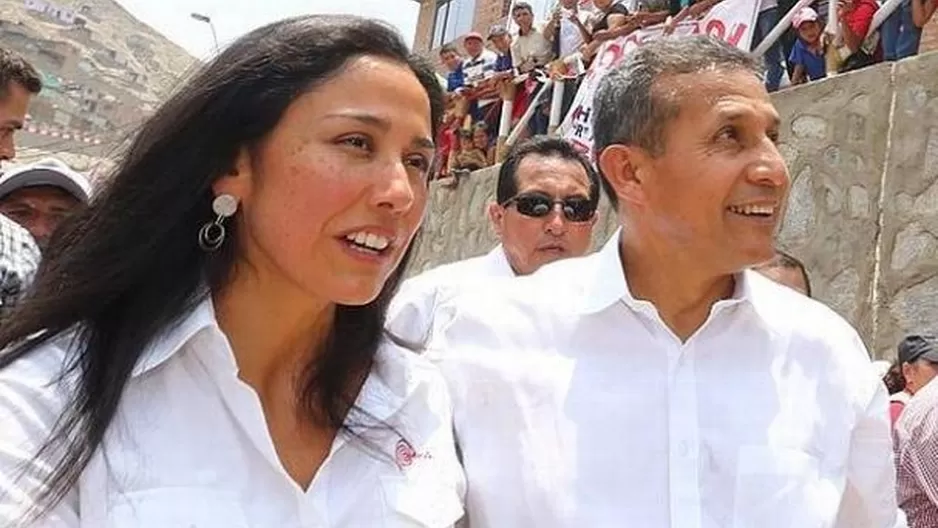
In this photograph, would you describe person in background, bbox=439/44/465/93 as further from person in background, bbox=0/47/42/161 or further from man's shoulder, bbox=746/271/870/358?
man's shoulder, bbox=746/271/870/358

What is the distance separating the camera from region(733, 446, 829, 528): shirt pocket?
73.8 inches

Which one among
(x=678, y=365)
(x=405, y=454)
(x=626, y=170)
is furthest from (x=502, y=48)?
(x=405, y=454)

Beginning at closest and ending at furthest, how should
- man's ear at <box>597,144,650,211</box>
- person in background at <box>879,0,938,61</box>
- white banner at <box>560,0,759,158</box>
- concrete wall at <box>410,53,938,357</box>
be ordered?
man's ear at <box>597,144,650,211</box>, concrete wall at <box>410,53,938,357</box>, person in background at <box>879,0,938,61</box>, white banner at <box>560,0,759,158</box>

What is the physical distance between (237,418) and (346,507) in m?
0.20

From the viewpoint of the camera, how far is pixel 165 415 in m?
1.65

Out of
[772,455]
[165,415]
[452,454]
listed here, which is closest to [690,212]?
[772,455]

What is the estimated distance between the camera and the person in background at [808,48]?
20.9 feet

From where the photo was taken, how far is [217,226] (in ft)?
5.89

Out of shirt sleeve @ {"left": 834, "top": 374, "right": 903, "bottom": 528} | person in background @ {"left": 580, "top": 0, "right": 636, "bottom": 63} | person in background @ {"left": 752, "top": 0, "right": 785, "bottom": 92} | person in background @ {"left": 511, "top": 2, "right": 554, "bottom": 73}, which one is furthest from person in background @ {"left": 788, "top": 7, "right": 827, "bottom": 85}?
shirt sleeve @ {"left": 834, "top": 374, "right": 903, "bottom": 528}

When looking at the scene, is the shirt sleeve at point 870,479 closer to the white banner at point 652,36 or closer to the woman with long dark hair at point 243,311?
the woman with long dark hair at point 243,311

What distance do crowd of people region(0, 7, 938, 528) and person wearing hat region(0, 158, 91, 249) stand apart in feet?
4.31

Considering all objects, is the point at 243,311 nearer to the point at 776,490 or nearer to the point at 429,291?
the point at 776,490

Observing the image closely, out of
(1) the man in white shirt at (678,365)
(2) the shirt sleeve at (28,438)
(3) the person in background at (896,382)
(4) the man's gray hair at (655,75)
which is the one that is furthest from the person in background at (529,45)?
(2) the shirt sleeve at (28,438)

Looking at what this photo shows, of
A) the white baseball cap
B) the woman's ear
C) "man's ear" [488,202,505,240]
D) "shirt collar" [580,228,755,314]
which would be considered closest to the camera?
the woman's ear
